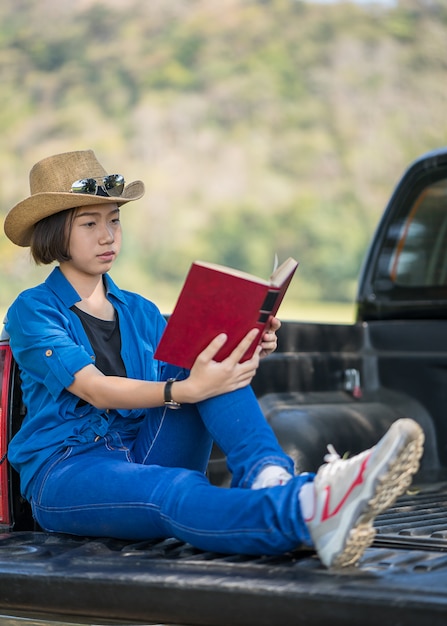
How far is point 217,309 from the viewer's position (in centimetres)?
267

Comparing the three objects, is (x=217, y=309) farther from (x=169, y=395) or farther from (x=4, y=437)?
(x=4, y=437)

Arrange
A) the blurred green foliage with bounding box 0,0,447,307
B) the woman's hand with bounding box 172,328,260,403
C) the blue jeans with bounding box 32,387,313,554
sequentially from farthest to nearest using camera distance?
the blurred green foliage with bounding box 0,0,447,307 < the woman's hand with bounding box 172,328,260,403 < the blue jeans with bounding box 32,387,313,554

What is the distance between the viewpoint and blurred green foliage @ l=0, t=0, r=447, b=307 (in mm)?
31109

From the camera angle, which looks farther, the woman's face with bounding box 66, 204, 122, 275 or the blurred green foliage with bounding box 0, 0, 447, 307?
the blurred green foliage with bounding box 0, 0, 447, 307

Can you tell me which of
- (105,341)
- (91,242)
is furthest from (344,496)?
(91,242)

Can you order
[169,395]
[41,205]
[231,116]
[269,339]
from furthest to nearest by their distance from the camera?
[231,116] → [41,205] → [269,339] → [169,395]

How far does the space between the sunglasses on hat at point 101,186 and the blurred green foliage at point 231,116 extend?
25.7 meters

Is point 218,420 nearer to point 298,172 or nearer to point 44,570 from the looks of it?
point 44,570

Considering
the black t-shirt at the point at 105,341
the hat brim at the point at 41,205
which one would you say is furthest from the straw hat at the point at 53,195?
the black t-shirt at the point at 105,341

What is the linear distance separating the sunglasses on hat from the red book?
23.5 inches

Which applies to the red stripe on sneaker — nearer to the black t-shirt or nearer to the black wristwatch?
the black wristwatch

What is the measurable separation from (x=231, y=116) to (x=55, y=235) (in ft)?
104

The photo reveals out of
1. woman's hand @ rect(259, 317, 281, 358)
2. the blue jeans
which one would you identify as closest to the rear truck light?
the blue jeans

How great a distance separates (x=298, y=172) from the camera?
33.1 m
